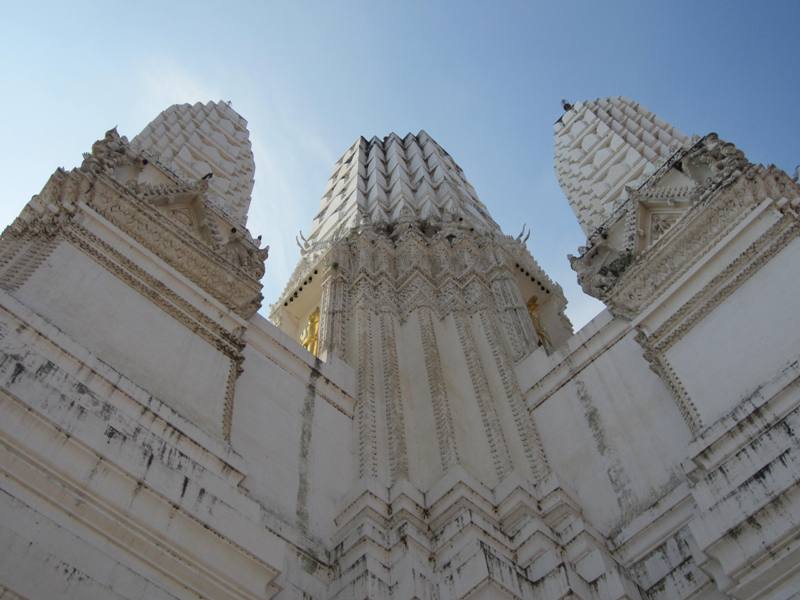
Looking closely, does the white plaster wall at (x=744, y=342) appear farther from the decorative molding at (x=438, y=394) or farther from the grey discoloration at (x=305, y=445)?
the grey discoloration at (x=305, y=445)

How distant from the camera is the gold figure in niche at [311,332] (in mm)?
18511

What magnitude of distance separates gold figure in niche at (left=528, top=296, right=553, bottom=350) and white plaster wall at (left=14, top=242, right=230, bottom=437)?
9392mm

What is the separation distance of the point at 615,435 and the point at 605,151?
10096 millimetres

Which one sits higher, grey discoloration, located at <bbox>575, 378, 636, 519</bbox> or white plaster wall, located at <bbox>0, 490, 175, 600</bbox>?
grey discoloration, located at <bbox>575, 378, 636, 519</bbox>

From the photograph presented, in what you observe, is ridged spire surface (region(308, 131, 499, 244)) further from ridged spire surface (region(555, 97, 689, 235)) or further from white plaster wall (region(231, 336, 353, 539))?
white plaster wall (region(231, 336, 353, 539))

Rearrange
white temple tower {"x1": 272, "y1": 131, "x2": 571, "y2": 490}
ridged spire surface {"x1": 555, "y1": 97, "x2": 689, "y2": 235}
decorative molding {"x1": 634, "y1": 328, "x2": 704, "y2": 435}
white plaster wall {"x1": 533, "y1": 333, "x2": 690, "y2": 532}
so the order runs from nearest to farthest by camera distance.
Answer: decorative molding {"x1": 634, "y1": 328, "x2": 704, "y2": 435}, white plaster wall {"x1": 533, "y1": 333, "x2": 690, "y2": 532}, white temple tower {"x1": 272, "y1": 131, "x2": 571, "y2": 490}, ridged spire surface {"x1": 555, "y1": 97, "x2": 689, "y2": 235}

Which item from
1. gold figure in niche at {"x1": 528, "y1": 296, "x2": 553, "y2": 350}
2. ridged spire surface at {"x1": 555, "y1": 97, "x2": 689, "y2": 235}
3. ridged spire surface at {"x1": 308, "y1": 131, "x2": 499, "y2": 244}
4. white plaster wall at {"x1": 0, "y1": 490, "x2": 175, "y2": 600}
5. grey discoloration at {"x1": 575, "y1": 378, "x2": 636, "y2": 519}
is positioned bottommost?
white plaster wall at {"x1": 0, "y1": 490, "x2": 175, "y2": 600}

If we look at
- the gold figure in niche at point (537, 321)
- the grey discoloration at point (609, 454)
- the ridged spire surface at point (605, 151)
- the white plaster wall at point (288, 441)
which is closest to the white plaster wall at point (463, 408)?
the grey discoloration at point (609, 454)

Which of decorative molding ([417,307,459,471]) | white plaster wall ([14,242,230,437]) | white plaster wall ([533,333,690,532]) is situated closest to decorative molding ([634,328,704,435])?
white plaster wall ([533,333,690,532])

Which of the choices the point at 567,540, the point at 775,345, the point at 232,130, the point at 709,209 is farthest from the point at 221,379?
the point at 232,130

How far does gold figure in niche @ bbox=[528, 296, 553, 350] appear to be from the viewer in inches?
754

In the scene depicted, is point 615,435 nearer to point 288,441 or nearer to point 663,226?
point 663,226

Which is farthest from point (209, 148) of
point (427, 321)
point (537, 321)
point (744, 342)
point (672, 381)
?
point (744, 342)

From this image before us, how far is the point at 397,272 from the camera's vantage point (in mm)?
18953
